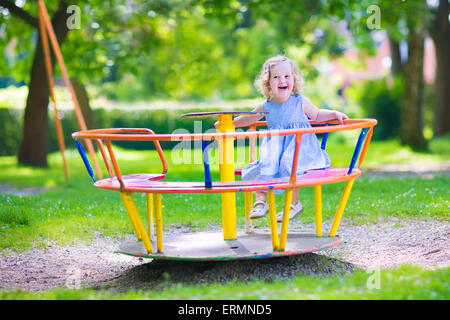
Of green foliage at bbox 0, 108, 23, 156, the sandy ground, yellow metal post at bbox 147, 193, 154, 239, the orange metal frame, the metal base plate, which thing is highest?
the orange metal frame

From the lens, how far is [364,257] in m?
5.56

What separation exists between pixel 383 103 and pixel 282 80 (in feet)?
53.5

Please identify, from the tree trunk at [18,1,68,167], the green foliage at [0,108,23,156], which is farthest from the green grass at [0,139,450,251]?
the green foliage at [0,108,23,156]

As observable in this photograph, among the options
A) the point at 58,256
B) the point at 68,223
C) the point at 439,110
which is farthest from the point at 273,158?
the point at 439,110

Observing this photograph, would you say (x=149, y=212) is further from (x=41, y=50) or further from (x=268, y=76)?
(x=41, y=50)

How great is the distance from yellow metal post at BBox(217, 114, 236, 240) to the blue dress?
0.94 feet

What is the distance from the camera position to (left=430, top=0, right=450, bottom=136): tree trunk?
65.4ft

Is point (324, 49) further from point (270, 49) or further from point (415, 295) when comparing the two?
point (415, 295)

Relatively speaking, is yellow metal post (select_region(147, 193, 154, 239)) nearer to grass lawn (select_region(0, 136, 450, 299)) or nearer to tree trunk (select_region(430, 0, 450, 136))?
grass lawn (select_region(0, 136, 450, 299))

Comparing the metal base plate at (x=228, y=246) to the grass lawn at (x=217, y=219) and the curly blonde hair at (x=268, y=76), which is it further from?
the curly blonde hair at (x=268, y=76)

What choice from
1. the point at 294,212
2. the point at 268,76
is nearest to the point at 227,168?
the point at 294,212

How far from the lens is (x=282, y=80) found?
213 inches

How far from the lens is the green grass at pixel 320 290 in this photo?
3.78m

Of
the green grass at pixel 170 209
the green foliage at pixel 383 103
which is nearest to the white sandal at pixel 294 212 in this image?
the green grass at pixel 170 209
